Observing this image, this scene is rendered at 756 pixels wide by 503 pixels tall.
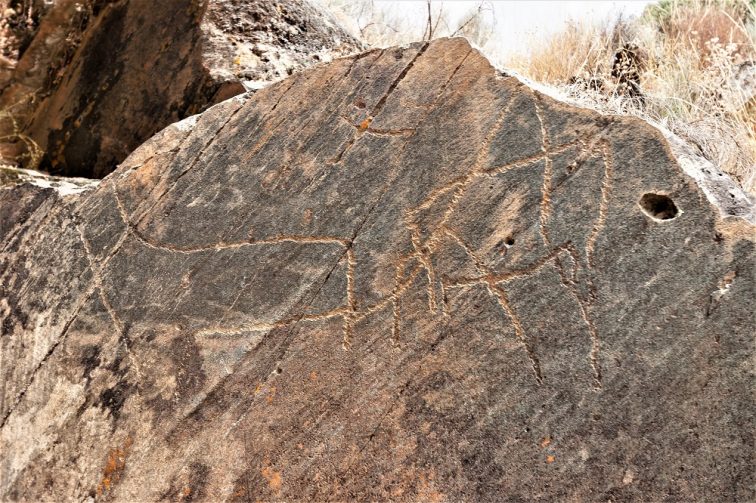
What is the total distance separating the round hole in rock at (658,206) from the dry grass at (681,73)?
3.90 ft

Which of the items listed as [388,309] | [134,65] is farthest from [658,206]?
[134,65]

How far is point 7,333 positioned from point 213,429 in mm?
885

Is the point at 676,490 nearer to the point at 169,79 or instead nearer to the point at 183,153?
the point at 183,153

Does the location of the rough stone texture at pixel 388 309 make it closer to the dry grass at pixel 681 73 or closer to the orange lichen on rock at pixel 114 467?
the orange lichen on rock at pixel 114 467

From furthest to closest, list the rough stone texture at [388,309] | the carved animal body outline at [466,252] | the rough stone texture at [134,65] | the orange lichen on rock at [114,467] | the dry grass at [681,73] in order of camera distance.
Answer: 1. the dry grass at [681,73]
2. the rough stone texture at [134,65]
3. the orange lichen on rock at [114,467]
4. the carved animal body outline at [466,252]
5. the rough stone texture at [388,309]

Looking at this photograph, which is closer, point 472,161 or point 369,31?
point 472,161

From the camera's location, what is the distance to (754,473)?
6.34 ft

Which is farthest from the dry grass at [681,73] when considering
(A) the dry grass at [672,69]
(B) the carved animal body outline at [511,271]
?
(B) the carved animal body outline at [511,271]

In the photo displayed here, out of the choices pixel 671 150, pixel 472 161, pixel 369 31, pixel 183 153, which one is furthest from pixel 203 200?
pixel 369 31

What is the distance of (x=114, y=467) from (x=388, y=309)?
0.97 m

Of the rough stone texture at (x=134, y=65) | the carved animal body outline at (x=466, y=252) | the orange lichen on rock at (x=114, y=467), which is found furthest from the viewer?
the rough stone texture at (x=134, y=65)

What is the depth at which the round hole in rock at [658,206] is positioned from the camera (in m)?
2.11

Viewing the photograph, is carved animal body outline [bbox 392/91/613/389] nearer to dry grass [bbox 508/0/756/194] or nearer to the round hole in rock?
the round hole in rock

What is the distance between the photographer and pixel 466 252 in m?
2.27
